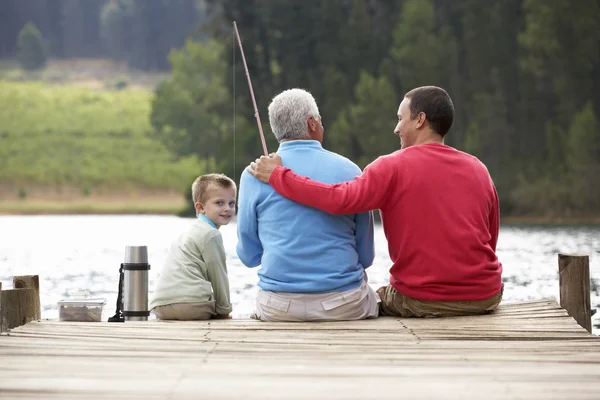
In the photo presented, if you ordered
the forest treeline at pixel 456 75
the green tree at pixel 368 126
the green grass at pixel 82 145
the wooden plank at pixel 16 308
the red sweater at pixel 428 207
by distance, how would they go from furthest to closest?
the green grass at pixel 82 145 < the green tree at pixel 368 126 < the forest treeline at pixel 456 75 < the wooden plank at pixel 16 308 < the red sweater at pixel 428 207

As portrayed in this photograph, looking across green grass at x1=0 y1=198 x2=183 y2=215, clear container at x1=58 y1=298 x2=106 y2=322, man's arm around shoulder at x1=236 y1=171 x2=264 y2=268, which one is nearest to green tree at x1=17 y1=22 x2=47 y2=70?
green grass at x1=0 y1=198 x2=183 y2=215

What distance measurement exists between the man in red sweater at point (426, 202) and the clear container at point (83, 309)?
1268 millimetres

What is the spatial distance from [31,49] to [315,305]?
78.9 m

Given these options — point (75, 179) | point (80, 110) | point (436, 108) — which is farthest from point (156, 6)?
point (436, 108)

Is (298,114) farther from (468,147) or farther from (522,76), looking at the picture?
(522,76)

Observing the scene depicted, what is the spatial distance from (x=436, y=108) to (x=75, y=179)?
61574 millimetres

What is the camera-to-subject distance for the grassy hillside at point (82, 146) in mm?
64125

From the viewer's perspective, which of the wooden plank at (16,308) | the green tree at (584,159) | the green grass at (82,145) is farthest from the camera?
the green grass at (82,145)

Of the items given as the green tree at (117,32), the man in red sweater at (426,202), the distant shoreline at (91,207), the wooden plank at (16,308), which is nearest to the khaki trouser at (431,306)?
the man in red sweater at (426,202)

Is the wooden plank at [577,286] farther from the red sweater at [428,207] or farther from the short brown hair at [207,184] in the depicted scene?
the short brown hair at [207,184]

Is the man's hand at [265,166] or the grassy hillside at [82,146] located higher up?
the grassy hillside at [82,146]

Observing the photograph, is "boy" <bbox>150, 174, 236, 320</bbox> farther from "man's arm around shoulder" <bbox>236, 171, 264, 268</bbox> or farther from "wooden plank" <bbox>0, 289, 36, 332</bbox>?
"wooden plank" <bbox>0, 289, 36, 332</bbox>

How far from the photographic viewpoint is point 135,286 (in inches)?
213

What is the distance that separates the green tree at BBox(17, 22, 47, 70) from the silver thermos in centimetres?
7685
